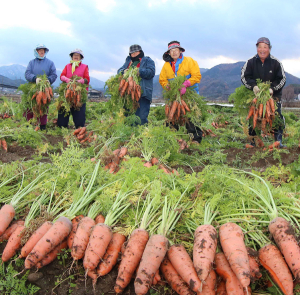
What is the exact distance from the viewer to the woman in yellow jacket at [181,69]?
230 inches

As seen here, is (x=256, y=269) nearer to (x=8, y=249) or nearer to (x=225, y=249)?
(x=225, y=249)

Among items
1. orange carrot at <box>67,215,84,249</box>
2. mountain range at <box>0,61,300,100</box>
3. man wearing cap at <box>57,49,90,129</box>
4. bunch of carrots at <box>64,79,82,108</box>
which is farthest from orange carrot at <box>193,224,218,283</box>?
mountain range at <box>0,61,300,100</box>

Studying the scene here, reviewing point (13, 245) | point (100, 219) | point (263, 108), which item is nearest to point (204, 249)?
point (100, 219)

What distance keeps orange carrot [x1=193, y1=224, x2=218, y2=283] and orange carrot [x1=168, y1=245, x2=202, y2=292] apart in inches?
1.7

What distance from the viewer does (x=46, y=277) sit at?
2025mm

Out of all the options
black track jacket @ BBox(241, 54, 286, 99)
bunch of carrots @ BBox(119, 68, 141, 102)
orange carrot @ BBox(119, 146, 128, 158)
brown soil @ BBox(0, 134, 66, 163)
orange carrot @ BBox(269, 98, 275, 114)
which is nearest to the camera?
orange carrot @ BBox(119, 146, 128, 158)

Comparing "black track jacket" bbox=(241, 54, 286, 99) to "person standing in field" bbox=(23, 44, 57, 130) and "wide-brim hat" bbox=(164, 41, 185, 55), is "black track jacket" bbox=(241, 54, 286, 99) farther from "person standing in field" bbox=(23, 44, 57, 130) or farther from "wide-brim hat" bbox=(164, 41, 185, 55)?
"person standing in field" bbox=(23, 44, 57, 130)

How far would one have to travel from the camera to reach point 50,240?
2.10 meters

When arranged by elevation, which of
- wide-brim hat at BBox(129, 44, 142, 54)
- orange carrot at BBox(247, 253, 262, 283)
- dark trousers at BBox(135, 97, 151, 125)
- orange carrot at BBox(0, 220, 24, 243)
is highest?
wide-brim hat at BBox(129, 44, 142, 54)

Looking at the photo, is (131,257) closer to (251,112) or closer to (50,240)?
(50,240)

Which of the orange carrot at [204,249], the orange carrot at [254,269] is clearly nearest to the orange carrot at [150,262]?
the orange carrot at [204,249]

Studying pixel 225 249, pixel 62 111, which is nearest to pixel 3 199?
pixel 225 249

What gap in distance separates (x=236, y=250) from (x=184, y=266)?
0.39 metres

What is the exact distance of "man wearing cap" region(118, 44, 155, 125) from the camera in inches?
240
